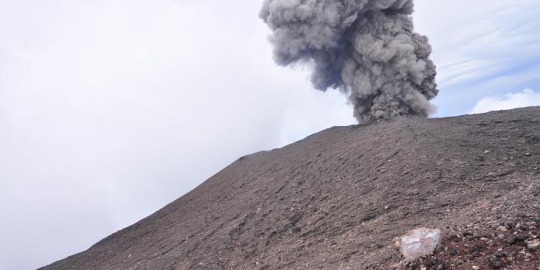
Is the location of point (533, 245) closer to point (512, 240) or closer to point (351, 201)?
point (512, 240)

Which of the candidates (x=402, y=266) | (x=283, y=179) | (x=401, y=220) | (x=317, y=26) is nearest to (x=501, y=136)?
(x=401, y=220)

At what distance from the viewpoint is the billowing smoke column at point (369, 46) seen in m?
20.4

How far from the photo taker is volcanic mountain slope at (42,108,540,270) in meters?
7.91

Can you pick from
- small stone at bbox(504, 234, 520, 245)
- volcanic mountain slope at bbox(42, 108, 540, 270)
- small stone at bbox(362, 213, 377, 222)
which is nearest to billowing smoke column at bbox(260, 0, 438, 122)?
volcanic mountain slope at bbox(42, 108, 540, 270)

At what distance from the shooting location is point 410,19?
22.4 metres

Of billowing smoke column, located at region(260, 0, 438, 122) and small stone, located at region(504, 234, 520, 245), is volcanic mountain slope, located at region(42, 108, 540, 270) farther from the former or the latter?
billowing smoke column, located at region(260, 0, 438, 122)

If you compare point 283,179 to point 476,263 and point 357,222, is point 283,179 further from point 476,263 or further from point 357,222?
point 476,263

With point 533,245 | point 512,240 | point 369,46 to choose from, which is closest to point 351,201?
point 512,240

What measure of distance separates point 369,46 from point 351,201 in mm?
11591

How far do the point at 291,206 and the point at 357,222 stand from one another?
10.3ft

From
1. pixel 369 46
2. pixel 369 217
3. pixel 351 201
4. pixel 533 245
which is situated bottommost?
pixel 533 245

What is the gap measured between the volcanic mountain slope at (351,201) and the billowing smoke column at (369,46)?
375cm

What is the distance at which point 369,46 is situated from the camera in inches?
812

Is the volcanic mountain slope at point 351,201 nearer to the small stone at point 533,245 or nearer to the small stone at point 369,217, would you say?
the small stone at point 369,217
